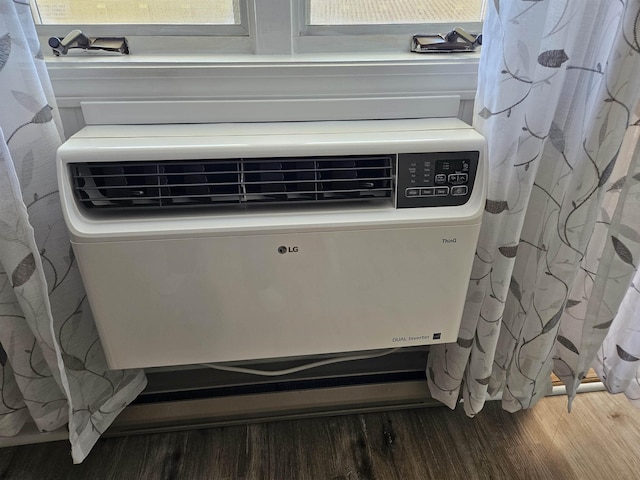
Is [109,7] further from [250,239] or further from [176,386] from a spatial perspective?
[176,386]

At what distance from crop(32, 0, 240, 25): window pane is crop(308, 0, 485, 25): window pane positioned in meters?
0.21

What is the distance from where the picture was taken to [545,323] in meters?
0.98

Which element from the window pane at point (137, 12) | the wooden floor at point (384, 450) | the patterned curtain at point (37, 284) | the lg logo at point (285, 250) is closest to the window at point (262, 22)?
the window pane at point (137, 12)

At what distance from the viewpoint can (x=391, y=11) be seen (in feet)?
3.40

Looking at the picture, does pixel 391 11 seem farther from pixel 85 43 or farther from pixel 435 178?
pixel 85 43

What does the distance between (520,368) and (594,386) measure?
412 mm

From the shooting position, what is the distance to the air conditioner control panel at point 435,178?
Result: 2.64ft

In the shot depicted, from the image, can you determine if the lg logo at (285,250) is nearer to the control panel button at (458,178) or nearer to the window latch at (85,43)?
the control panel button at (458,178)

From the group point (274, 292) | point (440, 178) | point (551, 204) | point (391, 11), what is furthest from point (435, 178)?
point (391, 11)

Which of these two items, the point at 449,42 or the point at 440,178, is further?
the point at 449,42

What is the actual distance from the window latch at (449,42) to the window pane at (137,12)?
44cm

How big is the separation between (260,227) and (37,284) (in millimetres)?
434

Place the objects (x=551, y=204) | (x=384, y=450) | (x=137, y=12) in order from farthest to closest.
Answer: (x=384, y=450), (x=137, y=12), (x=551, y=204)

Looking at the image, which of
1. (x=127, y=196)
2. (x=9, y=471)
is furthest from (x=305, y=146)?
(x=9, y=471)
